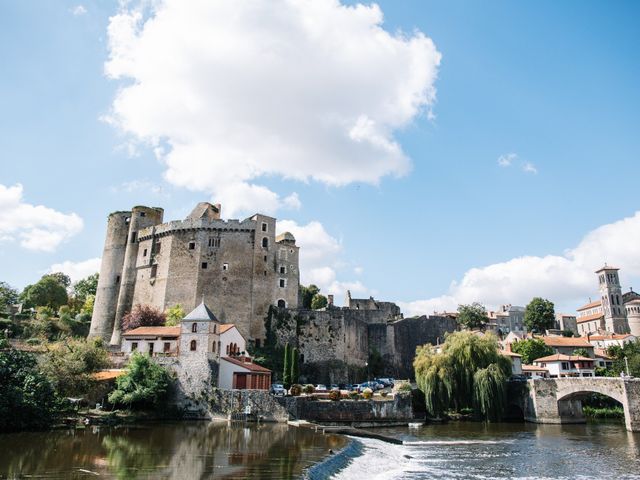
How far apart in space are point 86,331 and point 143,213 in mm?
16238

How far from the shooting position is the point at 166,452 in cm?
2325

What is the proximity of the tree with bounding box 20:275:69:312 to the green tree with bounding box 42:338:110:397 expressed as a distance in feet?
117

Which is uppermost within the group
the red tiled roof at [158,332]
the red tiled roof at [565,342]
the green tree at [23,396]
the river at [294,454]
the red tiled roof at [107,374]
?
the red tiled roof at [565,342]

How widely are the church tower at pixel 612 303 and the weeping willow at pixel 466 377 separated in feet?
228

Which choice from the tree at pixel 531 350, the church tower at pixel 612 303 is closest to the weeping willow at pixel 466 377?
the tree at pixel 531 350

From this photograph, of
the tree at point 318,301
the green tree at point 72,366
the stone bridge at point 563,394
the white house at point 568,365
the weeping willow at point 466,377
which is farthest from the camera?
the tree at point 318,301

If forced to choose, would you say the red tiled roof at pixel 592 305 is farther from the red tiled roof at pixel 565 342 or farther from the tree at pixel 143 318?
the tree at pixel 143 318

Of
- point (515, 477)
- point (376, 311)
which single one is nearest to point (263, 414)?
point (515, 477)

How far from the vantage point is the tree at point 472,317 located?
76562 millimetres

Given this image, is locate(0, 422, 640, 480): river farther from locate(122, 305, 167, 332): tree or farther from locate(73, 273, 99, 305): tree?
locate(73, 273, 99, 305): tree

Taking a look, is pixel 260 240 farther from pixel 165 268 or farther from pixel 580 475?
pixel 580 475

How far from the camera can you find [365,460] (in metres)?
23.3

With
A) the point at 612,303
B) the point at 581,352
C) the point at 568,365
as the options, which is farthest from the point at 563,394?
the point at 612,303

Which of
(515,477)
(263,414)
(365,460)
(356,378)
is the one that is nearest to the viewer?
(515,477)
